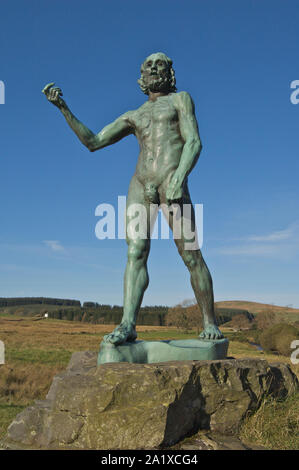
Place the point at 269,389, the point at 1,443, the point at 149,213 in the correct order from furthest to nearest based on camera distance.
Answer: the point at 149,213 → the point at 269,389 → the point at 1,443

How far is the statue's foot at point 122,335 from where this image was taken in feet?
15.3

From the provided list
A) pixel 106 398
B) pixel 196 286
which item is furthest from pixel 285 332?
pixel 106 398

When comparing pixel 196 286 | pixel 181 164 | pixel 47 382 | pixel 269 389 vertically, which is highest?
pixel 181 164

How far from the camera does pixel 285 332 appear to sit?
28.0 metres

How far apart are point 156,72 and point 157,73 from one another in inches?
0.7

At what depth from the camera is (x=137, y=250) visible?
5.25 m

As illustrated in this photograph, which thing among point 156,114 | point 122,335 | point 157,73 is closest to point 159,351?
point 122,335

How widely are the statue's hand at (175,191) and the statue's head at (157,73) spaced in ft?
5.00

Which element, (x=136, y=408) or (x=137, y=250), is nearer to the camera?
(x=136, y=408)

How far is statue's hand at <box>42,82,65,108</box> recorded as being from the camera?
5.57 meters

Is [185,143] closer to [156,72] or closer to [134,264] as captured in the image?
[156,72]

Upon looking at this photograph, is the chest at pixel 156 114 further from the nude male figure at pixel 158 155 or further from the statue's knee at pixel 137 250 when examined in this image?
the statue's knee at pixel 137 250
